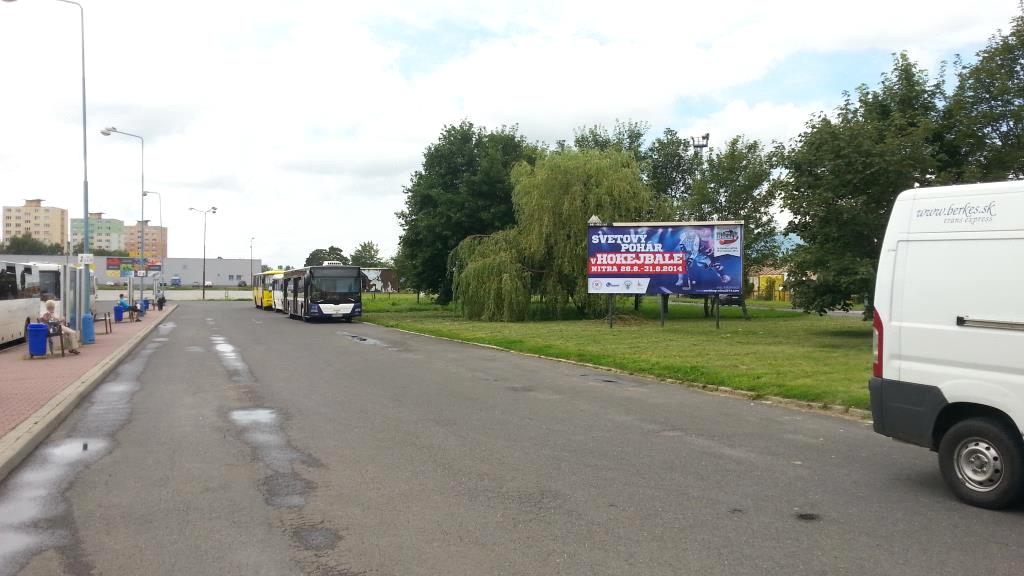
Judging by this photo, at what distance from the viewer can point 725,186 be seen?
37188 mm

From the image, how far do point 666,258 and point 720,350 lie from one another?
921cm

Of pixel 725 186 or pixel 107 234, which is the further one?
pixel 107 234

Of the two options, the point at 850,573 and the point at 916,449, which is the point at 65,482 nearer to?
the point at 850,573

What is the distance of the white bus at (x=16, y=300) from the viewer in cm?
2080

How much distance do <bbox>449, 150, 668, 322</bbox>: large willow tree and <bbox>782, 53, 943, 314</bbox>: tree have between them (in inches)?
402

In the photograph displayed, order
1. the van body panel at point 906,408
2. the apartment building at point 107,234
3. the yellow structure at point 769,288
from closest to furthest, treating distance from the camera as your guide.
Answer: the van body panel at point 906,408
the yellow structure at point 769,288
the apartment building at point 107,234

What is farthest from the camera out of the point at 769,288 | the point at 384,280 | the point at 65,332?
the point at 384,280

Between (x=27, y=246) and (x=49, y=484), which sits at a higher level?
(x=27, y=246)

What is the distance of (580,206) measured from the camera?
105ft

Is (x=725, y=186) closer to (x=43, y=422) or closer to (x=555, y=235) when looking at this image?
(x=555, y=235)

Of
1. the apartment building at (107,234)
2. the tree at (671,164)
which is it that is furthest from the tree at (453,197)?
the apartment building at (107,234)

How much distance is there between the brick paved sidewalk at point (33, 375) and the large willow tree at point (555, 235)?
47.9ft

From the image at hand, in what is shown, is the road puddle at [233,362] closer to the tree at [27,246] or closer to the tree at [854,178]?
the tree at [854,178]

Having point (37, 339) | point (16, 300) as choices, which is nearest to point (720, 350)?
point (37, 339)
